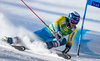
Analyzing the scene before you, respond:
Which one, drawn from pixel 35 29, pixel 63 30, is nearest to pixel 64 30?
pixel 63 30

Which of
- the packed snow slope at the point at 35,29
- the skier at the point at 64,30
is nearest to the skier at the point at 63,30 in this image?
the skier at the point at 64,30

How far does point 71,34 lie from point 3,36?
1336 mm

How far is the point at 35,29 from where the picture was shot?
555 centimetres

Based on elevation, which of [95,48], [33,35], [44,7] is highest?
[44,7]

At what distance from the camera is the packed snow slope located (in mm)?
3686

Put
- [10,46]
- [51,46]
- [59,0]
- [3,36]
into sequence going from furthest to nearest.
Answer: [59,0]
[51,46]
[3,36]
[10,46]

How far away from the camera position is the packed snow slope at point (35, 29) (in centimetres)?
369

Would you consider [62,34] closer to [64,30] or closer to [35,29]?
[64,30]

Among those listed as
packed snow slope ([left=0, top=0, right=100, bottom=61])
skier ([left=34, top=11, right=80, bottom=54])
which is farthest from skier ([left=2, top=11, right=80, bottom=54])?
packed snow slope ([left=0, top=0, right=100, bottom=61])

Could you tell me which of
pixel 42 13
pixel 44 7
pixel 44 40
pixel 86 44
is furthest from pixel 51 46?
pixel 44 7

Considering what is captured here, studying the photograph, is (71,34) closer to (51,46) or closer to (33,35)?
(51,46)

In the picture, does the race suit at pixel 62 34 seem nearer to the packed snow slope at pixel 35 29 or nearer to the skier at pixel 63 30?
the skier at pixel 63 30

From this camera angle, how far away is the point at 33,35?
4.75 metres

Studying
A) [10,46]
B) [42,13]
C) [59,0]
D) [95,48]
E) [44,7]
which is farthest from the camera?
[59,0]
